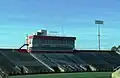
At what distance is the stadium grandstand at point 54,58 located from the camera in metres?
61.2

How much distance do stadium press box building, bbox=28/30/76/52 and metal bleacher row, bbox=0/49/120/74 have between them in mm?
1646

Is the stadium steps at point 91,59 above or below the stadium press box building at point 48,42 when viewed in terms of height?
below

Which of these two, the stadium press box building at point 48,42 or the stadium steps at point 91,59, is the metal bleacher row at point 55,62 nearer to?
the stadium steps at point 91,59

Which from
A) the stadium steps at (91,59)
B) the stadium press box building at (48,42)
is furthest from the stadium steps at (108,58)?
the stadium press box building at (48,42)

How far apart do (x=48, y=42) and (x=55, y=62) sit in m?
8.28

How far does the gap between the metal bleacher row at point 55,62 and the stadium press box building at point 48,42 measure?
1.65m

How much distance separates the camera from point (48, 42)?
7450 cm

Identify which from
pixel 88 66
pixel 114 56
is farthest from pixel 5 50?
pixel 114 56

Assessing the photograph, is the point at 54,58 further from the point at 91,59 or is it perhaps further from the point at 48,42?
the point at 91,59

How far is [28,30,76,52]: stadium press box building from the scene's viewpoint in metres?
73.4

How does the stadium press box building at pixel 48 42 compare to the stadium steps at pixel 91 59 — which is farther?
the stadium press box building at pixel 48 42

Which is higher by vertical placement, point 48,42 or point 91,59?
point 48,42

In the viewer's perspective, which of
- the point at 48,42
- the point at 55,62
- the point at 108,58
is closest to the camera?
the point at 55,62

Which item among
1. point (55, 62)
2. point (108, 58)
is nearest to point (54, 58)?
point (55, 62)
